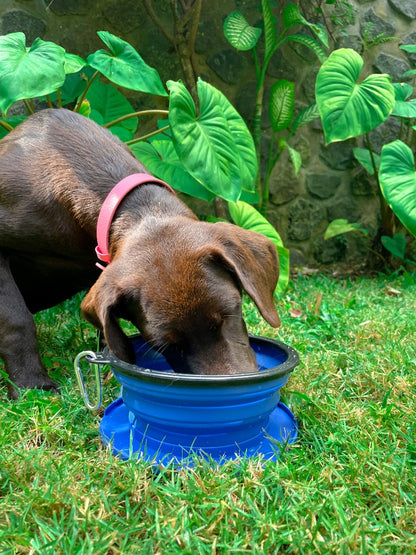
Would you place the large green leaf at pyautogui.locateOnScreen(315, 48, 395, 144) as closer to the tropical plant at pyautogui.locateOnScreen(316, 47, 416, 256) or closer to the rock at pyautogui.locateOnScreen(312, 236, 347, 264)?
the tropical plant at pyautogui.locateOnScreen(316, 47, 416, 256)

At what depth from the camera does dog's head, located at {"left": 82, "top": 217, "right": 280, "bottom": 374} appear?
171 cm

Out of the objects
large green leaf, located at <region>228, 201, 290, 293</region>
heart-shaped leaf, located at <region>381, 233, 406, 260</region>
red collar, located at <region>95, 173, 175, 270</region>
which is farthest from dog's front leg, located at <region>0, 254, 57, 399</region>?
heart-shaped leaf, located at <region>381, 233, 406, 260</region>

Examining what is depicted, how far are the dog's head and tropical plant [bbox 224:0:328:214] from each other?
8.72 ft

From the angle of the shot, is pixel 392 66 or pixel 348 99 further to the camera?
pixel 392 66

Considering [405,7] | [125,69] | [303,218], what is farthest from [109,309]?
[405,7]

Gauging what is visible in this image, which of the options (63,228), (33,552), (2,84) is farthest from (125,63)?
(33,552)

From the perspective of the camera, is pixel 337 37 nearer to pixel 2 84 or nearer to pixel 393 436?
pixel 2 84

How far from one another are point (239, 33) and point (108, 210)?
282 centimetres

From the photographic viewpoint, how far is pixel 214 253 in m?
1.79

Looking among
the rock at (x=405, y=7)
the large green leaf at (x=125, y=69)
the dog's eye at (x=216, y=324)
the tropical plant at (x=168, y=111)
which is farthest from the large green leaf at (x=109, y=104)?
the rock at (x=405, y=7)

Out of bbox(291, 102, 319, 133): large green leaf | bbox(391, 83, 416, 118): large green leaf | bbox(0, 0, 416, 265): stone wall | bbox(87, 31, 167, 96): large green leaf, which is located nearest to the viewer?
bbox(87, 31, 167, 96): large green leaf

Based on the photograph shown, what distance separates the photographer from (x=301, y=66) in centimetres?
511

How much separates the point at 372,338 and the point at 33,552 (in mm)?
2074

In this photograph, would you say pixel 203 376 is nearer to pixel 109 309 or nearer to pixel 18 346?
pixel 109 309
